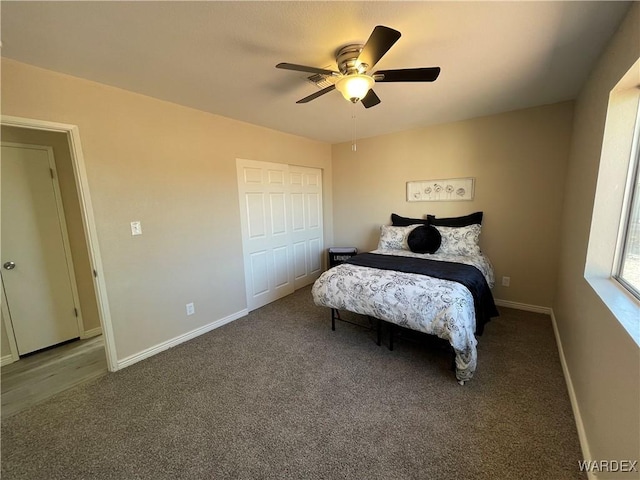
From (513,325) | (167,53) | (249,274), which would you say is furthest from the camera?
(249,274)

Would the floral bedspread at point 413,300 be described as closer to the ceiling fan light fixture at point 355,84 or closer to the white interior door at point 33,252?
the ceiling fan light fixture at point 355,84

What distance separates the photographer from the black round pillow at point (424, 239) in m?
3.24

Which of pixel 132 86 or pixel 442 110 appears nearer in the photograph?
pixel 132 86

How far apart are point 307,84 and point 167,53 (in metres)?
1.01

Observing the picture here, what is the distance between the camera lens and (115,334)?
2266 mm

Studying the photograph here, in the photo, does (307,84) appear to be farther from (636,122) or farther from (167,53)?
(636,122)

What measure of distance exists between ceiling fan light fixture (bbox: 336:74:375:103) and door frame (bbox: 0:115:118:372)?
6.69 feet

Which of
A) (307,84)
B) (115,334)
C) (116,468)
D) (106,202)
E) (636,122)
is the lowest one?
(116,468)

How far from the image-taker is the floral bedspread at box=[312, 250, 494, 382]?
6.25ft

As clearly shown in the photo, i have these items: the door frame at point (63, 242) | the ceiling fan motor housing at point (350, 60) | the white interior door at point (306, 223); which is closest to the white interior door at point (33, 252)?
the door frame at point (63, 242)

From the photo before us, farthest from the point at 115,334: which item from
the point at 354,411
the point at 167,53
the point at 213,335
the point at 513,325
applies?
the point at 513,325

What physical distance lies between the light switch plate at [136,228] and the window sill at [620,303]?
318 centimetres

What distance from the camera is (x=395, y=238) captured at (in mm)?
3578

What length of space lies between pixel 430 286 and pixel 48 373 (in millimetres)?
3412
